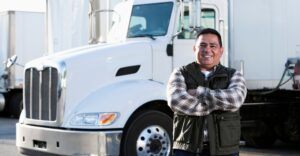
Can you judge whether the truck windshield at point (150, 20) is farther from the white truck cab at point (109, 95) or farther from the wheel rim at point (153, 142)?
the wheel rim at point (153, 142)

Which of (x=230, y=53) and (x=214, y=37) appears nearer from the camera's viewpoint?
(x=214, y=37)

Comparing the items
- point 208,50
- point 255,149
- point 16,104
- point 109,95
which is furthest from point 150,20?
point 16,104

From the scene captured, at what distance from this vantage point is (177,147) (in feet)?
12.1

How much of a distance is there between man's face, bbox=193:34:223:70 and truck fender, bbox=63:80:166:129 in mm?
3757

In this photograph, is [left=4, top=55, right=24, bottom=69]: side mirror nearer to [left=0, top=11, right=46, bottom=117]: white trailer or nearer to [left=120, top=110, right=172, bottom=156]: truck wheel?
[left=0, top=11, right=46, bottom=117]: white trailer

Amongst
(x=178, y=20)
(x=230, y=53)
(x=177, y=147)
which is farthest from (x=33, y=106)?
(x=177, y=147)

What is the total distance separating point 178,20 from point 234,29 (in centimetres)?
133

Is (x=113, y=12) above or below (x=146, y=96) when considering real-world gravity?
above

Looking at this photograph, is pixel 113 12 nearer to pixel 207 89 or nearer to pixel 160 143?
pixel 160 143

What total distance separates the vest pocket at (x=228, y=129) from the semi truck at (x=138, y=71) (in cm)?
373

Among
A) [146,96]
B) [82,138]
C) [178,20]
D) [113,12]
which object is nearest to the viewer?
[82,138]

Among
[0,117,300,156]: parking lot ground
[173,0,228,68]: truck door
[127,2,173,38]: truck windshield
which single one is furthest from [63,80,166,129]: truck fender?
[0,117,300,156]: parking lot ground

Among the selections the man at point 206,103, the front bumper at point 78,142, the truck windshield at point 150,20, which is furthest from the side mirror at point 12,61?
the man at point 206,103

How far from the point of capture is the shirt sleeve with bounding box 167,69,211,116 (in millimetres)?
3586
